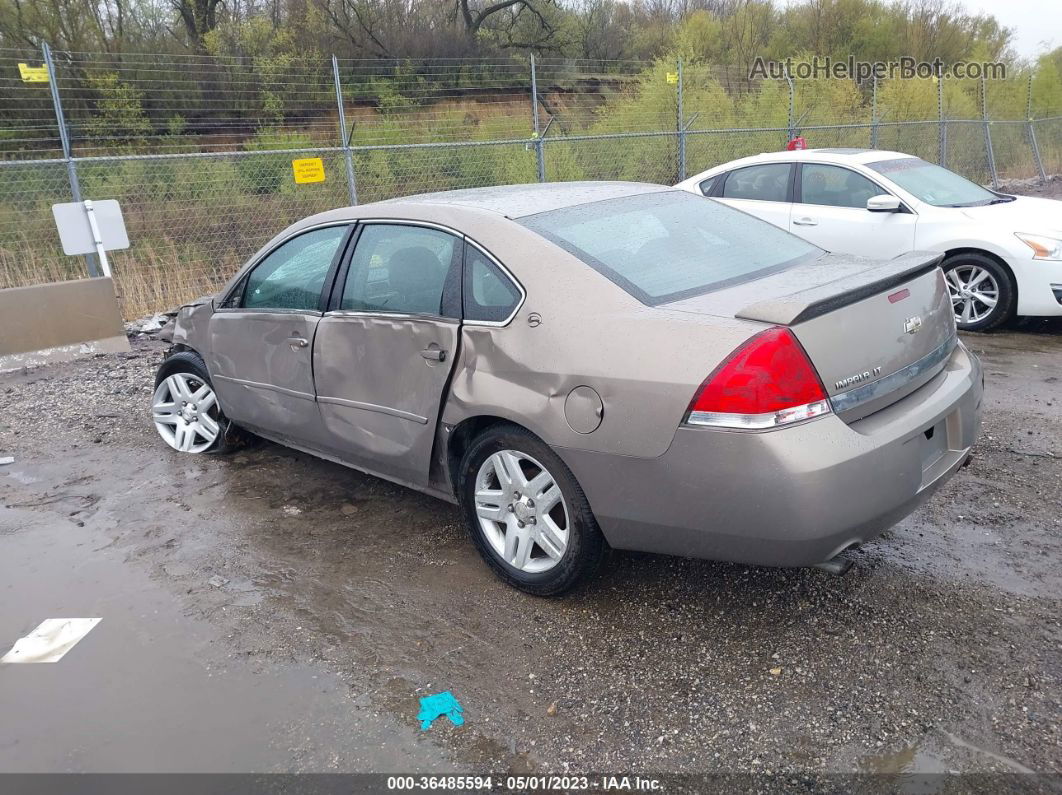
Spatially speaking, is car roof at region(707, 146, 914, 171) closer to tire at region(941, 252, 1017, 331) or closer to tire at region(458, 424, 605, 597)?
tire at region(941, 252, 1017, 331)

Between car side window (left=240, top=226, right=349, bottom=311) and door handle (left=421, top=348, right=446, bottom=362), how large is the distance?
88cm

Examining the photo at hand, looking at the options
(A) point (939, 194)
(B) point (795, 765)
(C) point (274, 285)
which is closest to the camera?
(B) point (795, 765)

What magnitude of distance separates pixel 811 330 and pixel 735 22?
32211 mm

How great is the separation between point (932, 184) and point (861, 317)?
5883mm

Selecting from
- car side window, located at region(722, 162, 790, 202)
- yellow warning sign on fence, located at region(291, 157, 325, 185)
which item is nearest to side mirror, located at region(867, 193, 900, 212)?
car side window, located at region(722, 162, 790, 202)

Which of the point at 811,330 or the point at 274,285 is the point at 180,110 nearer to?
the point at 274,285

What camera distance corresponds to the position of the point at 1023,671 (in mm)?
2762

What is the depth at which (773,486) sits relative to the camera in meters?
2.63

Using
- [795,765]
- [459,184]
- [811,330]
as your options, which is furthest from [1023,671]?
[459,184]

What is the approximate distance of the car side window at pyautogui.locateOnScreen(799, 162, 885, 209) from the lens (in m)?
7.79

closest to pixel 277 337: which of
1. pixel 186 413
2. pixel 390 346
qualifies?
pixel 390 346

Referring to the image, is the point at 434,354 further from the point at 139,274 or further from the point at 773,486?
the point at 139,274

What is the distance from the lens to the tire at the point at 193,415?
5.24 m

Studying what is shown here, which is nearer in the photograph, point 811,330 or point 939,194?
point 811,330
